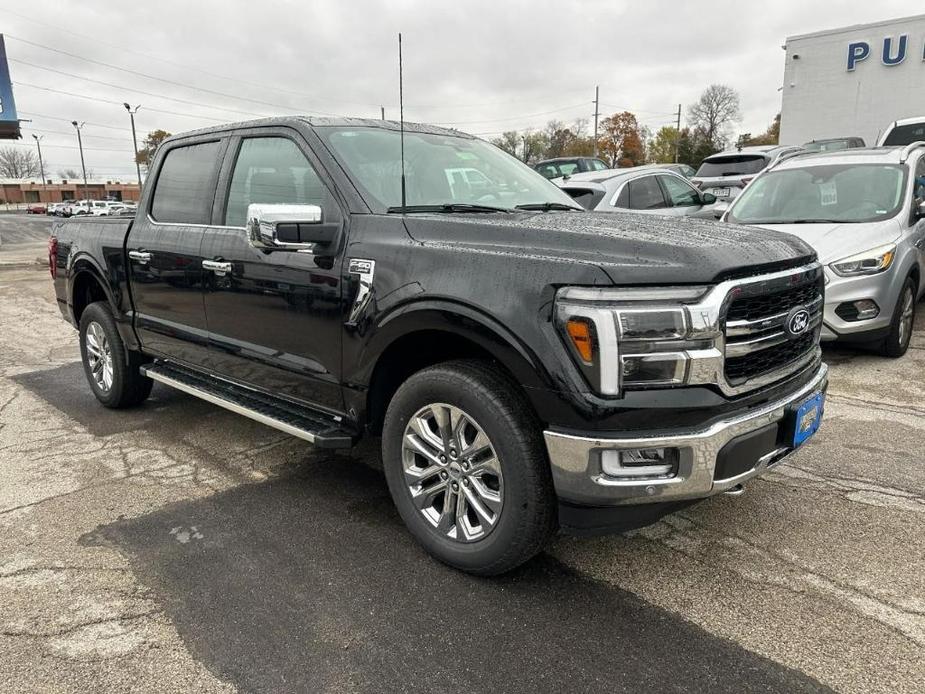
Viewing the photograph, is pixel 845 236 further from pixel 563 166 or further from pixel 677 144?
pixel 677 144

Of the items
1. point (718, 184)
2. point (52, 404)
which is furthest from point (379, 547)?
point (718, 184)

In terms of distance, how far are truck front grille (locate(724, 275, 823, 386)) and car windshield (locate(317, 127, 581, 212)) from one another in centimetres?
147

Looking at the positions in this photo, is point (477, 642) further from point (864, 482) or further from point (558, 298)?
point (864, 482)

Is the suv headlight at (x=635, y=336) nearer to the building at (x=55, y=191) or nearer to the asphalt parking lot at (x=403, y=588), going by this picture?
the asphalt parking lot at (x=403, y=588)

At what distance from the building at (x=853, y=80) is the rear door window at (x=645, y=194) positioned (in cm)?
2310

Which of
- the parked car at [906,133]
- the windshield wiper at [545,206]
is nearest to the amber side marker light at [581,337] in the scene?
the windshield wiper at [545,206]

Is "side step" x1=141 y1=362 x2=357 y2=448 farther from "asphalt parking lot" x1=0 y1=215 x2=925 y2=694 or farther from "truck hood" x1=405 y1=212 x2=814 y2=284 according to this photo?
"truck hood" x1=405 y1=212 x2=814 y2=284

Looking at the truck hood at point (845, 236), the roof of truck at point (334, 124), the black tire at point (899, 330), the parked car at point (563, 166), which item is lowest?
the black tire at point (899, 330)

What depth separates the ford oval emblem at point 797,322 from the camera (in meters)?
2.64

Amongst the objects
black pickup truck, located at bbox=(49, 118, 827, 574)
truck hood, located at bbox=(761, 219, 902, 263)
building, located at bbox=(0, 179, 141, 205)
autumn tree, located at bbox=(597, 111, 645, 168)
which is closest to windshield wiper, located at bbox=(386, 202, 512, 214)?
black pickup truck, located at bbox=(49, 118, 827, 574)

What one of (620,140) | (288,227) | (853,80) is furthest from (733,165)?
(620,140)

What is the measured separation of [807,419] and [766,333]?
461 mm

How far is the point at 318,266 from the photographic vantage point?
317cm

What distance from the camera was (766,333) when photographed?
2.52 meters
